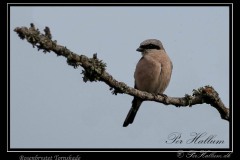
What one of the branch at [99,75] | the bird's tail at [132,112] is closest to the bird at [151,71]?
the bird's tail at [132,112]

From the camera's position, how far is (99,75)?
16.0ft

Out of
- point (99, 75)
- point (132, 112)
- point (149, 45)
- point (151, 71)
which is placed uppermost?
point (149, 45)

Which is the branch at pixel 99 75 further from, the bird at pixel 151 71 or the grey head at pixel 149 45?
the grey head at pixel 149 45

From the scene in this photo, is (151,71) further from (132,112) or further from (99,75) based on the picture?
(99,75)

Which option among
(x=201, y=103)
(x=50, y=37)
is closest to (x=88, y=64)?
(x=50, y=37)

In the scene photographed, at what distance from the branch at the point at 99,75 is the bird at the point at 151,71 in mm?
1409

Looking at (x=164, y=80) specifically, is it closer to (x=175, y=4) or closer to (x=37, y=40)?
(x=175, y=4)

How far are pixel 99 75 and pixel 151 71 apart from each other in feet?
9.53

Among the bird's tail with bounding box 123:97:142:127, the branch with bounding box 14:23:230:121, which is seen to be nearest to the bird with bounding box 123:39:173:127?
the bird's tail with bounding box 123:97:142:127

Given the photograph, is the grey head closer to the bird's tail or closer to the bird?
the bird

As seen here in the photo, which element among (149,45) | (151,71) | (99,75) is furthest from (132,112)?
(99,75)

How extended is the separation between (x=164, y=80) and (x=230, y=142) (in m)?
1.94

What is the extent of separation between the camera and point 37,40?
434cm

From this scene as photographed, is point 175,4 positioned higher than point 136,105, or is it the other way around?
point 175,4
